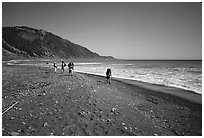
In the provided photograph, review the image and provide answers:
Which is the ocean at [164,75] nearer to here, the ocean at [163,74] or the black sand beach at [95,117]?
the ocean at [163,74]

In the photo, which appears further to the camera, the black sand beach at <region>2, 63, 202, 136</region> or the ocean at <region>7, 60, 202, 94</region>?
the ocean at <region>7, 60, 202, 94</region>

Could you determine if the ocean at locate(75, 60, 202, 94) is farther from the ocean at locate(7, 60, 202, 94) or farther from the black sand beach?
the black sand beach

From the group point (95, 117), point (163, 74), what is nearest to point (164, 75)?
point (163, 74)

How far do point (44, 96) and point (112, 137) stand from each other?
6501mm

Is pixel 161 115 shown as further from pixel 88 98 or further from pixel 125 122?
pixel 88 98

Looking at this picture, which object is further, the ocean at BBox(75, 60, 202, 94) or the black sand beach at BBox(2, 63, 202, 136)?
the ocean at BBox(75, 60, 202, 94)

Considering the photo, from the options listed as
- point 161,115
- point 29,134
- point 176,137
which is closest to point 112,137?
point 176,137

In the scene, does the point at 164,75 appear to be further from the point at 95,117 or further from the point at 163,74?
the point at 95,117

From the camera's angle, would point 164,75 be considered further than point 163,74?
No

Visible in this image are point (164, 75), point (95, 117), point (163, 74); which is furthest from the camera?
point (163, 74)

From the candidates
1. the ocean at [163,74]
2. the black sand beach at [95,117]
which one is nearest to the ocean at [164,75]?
the ocean at [163,74]

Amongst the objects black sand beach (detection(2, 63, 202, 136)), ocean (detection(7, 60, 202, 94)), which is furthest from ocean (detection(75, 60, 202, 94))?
black sand beach (detection(2, 63, 202, 136))

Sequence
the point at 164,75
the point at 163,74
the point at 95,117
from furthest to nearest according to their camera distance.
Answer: the point at 163,74
the point at 164,75
the point at 95,117

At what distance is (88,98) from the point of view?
414 inches
